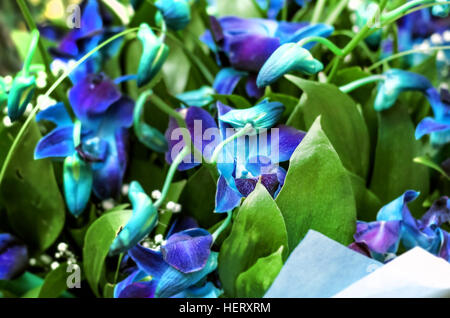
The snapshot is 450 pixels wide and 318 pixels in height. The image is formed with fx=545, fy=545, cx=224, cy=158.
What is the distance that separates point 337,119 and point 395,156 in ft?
0.21

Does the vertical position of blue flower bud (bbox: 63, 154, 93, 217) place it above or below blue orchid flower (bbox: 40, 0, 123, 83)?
below

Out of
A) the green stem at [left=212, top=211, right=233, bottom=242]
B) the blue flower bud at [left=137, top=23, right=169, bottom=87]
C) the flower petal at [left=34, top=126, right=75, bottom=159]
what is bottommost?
the green stem at [left=212, top=211, right=233, bottom=242]

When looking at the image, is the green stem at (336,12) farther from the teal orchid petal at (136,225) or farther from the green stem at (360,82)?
the teal orchid petal at (136,225)

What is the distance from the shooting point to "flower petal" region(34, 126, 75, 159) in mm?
402

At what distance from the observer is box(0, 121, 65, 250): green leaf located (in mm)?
437

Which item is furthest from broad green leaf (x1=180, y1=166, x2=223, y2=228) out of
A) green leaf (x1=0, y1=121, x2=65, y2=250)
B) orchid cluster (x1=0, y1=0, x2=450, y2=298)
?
green leaf (x1=0, y1=121, x2=65, y2=250)

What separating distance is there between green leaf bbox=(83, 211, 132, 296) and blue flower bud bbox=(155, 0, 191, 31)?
0.16m

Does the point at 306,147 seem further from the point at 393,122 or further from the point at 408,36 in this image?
the point at 408,36

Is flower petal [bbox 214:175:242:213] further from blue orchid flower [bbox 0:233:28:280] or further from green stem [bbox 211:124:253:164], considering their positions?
blue orchid flower [bbox 0:233:28:280]

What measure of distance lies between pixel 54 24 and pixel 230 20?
204mm

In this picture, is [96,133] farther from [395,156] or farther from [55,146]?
[395,156]

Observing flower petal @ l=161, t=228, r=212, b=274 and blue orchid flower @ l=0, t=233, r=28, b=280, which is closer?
flower petal @ l=161, t=228, r=212, b=274

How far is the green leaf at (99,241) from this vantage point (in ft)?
1.22

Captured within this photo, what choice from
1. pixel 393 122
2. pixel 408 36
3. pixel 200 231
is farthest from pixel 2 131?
pixel 408 36
